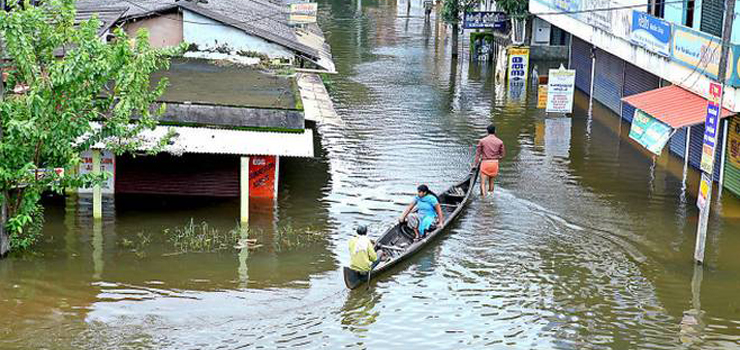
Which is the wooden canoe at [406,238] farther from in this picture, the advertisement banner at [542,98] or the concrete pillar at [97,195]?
the advertisement banner at [542,98]

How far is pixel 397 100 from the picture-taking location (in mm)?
37844

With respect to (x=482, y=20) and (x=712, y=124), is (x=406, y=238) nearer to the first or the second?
(x=712, y=124)

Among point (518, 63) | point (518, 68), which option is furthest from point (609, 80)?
point (518, 68)

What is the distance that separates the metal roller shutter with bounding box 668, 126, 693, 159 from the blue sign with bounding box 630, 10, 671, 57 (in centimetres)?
250

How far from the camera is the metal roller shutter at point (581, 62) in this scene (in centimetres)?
3966

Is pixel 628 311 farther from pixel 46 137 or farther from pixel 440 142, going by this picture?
pixel 440 142

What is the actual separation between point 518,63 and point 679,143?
1426 cm

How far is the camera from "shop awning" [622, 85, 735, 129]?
2283cm

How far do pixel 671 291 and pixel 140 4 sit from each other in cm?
2074

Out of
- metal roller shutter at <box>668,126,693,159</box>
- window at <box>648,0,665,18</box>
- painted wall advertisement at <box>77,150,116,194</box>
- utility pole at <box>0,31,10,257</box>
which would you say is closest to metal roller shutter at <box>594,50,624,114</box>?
metal roller shutter at <box>668,126,693,159</box>

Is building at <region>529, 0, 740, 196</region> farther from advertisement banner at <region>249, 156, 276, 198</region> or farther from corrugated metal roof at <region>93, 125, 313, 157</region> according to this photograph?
advertisement banner at <region>249, 156, 276, 198</region>

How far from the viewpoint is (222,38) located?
29750mm

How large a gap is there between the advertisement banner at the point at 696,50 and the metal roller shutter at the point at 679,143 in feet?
11.0

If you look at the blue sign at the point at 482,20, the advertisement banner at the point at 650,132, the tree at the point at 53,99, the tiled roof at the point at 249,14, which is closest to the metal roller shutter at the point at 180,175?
the tree at the point at 53,99
